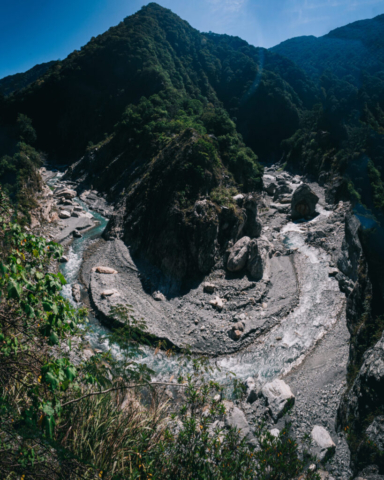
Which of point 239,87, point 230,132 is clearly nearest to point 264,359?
point 230,132

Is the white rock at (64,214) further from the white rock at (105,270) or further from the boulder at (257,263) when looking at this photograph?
the boulder at (257,263)

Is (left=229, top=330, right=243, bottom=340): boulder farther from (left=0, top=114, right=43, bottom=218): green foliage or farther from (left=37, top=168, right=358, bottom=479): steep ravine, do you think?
(left=0, top=114, right=43, bottom=218): green foliage

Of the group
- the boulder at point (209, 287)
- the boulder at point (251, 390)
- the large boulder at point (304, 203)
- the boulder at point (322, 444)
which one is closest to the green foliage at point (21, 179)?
the boulder at point (209, 287)

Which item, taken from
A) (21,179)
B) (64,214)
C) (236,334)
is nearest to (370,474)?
(236,334)

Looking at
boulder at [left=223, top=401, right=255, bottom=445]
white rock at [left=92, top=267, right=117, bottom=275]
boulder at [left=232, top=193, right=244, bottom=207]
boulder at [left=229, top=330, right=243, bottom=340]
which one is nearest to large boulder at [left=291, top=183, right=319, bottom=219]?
boulder at [left=232, top=193, right=244, bottom=207]

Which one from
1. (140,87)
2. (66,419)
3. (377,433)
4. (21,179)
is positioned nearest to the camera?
(66,419)

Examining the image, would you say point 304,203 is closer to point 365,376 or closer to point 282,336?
point 282,336
